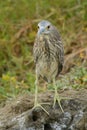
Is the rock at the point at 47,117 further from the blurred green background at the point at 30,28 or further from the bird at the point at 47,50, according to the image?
the blurred green background at the point at 30,28

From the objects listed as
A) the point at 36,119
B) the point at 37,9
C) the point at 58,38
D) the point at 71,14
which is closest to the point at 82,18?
the point at 71,14

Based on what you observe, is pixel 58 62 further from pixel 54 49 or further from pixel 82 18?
pixel 82 18

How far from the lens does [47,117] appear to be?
195 inches

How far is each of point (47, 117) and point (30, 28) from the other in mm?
4632

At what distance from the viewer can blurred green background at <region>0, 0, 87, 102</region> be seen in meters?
8.75

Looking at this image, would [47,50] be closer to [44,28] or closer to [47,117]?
[44,28]

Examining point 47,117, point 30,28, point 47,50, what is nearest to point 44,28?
point 47,50

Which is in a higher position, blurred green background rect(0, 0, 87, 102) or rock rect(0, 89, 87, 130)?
blurred green background rect(0, 0, 87, 102)

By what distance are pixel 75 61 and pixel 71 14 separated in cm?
121

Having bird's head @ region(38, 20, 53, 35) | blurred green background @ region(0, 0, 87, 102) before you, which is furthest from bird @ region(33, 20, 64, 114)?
blurred green background @ region(0, 0, 87, 102)

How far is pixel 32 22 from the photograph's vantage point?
9.43 m

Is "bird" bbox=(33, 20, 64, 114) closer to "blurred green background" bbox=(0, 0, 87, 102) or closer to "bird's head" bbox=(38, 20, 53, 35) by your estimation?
"bird's head" bbox=(38, 20, 53, 35)

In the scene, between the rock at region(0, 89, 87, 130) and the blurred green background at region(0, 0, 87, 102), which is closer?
the rock at region(0, 89, 87, 130)

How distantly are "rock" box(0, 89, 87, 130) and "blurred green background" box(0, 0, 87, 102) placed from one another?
3264 millimetres
